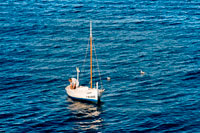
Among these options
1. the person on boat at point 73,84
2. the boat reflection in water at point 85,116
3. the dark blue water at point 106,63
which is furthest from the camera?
the person on boat at point 73,84

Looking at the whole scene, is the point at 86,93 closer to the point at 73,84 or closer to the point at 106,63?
the point at 73,84

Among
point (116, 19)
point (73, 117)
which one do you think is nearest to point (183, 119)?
point (73, 117)

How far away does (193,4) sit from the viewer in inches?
6211

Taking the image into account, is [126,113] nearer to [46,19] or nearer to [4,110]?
[4,110]

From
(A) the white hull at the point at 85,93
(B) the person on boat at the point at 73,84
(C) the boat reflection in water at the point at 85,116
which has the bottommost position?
(C) the boat reflection in water at the point at 85,116

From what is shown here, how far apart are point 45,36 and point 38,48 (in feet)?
37.1

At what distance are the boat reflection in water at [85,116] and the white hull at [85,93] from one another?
1.14 meters

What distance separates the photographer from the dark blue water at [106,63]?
7344 cm

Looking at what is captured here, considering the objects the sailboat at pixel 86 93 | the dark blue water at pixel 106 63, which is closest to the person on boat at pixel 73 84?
the sailboat at pixel 86 93

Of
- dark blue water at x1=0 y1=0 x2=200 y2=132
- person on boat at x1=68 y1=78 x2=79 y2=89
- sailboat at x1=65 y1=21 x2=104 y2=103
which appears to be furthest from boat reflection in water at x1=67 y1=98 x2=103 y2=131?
person on boat at x1=68 y1=78 x2=79 y2=89

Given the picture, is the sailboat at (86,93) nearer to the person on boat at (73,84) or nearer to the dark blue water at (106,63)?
the person on boat at (73,84)

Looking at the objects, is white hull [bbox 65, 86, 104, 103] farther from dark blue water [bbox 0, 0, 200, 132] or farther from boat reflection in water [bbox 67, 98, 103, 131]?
dark blue water [bbox 0, 0, 200, 132]

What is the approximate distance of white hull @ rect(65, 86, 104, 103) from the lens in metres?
79.4

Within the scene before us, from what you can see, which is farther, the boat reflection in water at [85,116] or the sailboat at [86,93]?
the sailboat at [86,93]
